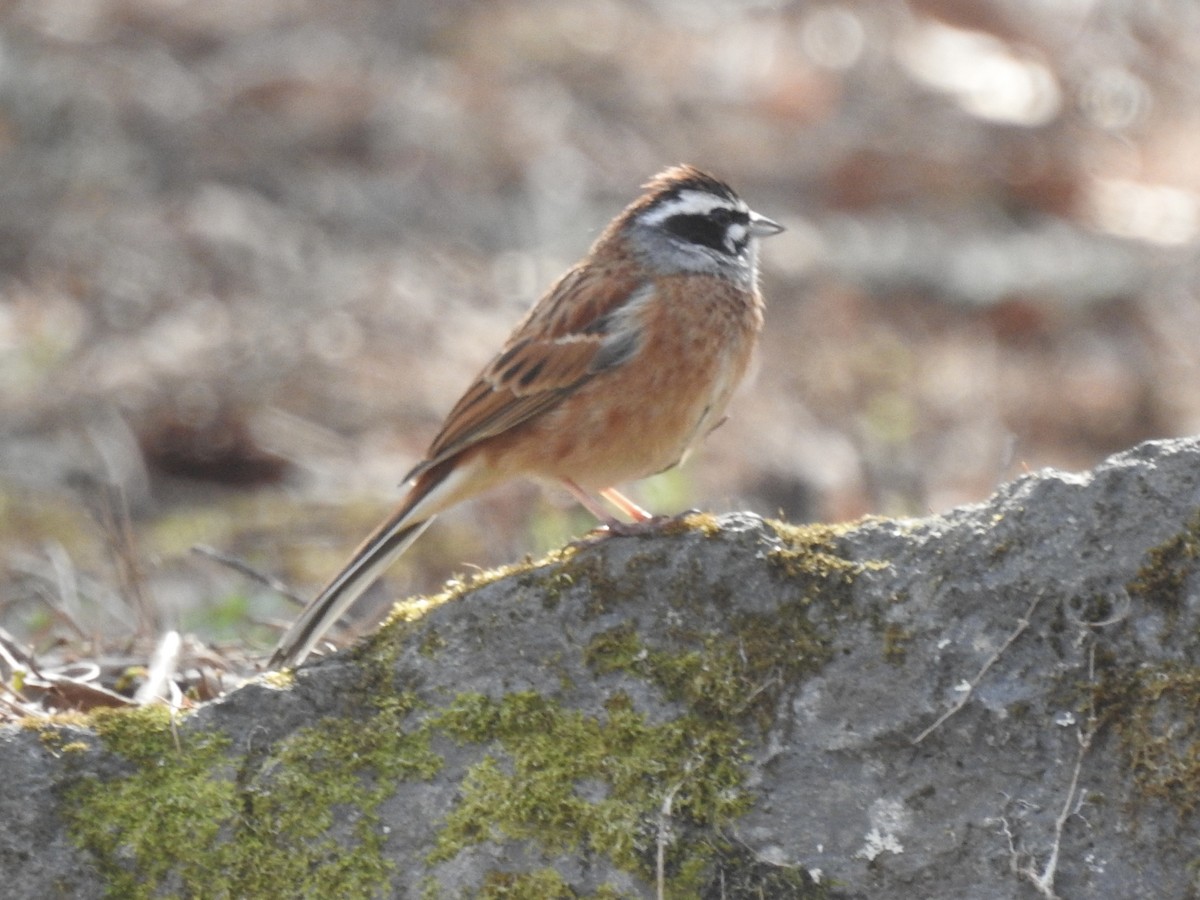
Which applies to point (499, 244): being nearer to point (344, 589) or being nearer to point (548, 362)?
point (548, 362)

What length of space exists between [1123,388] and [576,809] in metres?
8.04

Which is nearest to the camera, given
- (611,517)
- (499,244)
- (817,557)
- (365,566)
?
(817,557)

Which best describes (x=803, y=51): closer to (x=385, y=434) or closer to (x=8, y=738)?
(x=385, y=434)

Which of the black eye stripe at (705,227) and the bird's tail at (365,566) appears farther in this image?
the black eye stripe at (705,227)

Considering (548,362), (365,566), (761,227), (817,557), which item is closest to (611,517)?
(817,557)

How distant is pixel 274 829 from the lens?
3779mm

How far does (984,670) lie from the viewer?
3.66m

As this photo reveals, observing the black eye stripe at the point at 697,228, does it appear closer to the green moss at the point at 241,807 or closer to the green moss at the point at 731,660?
the green moss at the point at 731,660

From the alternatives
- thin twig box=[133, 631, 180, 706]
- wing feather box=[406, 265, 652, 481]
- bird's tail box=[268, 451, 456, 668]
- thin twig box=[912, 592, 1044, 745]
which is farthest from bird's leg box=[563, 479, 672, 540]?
thin twig box=[133, 631, 180, 706]

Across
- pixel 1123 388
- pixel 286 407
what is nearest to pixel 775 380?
pixel 1123 388

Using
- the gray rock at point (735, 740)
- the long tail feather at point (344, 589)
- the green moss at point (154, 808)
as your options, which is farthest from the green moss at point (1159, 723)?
the long tail feather at point (344, 589)

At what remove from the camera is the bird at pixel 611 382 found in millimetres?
5652

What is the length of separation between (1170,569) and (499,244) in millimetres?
8373

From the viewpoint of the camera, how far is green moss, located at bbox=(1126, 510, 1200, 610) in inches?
142
